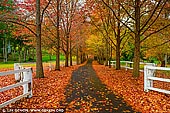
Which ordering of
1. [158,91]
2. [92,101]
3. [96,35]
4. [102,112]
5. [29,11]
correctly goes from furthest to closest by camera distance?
1. [96,35]
2. [29,11]
3. [158,91]
4. [92,101]
5. [102,112]

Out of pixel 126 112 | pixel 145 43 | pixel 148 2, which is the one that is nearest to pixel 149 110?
pixel 126 112

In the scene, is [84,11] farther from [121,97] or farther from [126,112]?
[126,112]

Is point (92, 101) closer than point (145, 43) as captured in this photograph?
Yes

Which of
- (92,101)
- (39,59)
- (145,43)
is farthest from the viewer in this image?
(145,43)

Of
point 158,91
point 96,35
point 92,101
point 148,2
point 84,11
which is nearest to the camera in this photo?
point 92,101

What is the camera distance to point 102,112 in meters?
5.80

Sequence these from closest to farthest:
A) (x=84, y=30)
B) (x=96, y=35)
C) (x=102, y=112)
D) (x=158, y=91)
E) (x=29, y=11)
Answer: (x=102, y=112) < (x=158, y=91) < (x=29, y=11) < (x=96, y=35) < (x=84, y=30)

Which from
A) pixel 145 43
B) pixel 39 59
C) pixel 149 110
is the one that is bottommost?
pixel 149 110

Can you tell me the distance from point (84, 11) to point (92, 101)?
58.1 feet

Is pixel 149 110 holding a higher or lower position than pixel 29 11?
lower

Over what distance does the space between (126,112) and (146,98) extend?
84.7 inches

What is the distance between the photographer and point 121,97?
307 inches

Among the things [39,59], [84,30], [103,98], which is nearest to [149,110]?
[103,98]

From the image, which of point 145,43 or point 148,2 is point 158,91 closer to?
point 148,2
